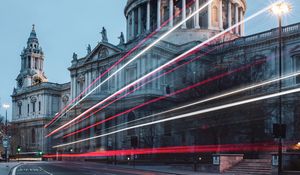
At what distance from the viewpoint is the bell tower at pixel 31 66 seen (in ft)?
395

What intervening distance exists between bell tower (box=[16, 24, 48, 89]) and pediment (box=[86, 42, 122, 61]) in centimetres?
4529

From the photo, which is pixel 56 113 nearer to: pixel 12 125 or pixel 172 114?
pixel 12 125

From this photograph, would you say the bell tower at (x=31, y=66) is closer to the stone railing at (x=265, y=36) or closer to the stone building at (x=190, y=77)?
the stone building at (x=190, y=77)

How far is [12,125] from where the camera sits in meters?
112

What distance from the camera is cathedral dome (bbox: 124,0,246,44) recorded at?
7862 cm

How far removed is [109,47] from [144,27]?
1468 centimetres

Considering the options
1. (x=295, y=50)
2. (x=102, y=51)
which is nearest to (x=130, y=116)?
(x=102, y=51)

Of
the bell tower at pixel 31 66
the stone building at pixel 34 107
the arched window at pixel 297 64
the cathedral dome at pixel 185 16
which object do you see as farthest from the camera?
the bell tower at pixel 31 66

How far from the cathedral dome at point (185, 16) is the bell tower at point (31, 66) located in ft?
134

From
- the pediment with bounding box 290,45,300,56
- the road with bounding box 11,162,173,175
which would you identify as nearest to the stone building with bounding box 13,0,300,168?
the pediment with bounding box 290,45,300,56

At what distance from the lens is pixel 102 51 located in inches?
3022

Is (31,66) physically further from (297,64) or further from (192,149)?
(297,64)

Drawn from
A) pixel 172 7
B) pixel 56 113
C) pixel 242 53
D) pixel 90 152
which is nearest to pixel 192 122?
pixel 242 53

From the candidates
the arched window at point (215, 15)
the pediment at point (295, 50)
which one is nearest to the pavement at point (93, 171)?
the pediment at point (295, 50)
